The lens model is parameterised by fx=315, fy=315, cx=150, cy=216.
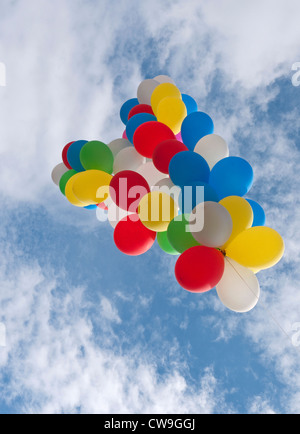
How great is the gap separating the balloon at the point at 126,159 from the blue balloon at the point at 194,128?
0.63 metres

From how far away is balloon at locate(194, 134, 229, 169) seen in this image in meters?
3.53

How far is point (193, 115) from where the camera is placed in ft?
12.3

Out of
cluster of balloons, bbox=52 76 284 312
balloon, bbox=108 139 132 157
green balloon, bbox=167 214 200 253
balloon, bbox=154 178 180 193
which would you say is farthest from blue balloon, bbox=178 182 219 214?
balloon, bbox=108 139 132 157

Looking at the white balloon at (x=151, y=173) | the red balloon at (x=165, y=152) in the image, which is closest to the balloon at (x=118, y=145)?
the white balloon at (x=151, y=173)

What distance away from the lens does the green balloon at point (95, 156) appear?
3633 mm

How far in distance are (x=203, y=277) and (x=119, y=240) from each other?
1.06 m

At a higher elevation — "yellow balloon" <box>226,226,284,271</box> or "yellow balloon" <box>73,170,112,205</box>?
"yellow balloon" <box>73,170,112,205</box>

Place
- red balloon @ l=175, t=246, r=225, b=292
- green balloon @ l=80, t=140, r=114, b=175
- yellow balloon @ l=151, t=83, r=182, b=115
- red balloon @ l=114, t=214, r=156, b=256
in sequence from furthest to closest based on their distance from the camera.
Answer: yellow balloon @ l=151, t=83, r=182, b=115, green balloon @ l=80, t=140, r=114, b=175, red balloon @ l=114, t=214, r=156, b=256, red balloon @ l=175, t=246, r=225, b=292

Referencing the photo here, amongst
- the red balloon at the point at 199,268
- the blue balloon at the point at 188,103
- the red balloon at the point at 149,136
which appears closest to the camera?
the red balloon at the point at 199,268

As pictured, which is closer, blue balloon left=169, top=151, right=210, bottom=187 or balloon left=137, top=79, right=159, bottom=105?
blue balloon left=169, top=151, right=210, bottom=187

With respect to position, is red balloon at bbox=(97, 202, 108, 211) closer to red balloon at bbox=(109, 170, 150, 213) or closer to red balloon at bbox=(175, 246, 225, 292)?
red balloon at bbox=(109, 170, 150, 213)

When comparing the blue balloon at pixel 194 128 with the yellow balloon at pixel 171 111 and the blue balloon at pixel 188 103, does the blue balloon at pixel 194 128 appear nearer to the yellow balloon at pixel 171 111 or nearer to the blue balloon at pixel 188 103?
the yellow balloon at pixel 171 111

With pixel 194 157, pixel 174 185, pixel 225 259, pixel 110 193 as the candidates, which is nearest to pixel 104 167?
pixel 110 193

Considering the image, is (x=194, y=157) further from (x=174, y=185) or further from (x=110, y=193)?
(x=110, y=193)
